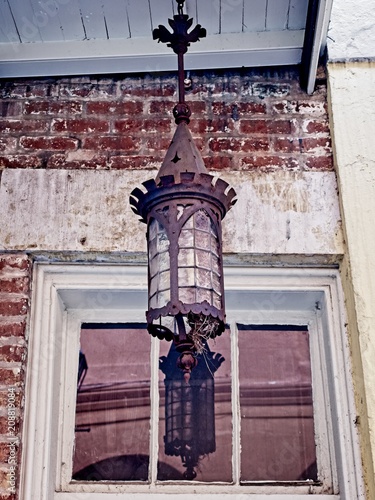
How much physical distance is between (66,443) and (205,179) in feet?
4.22

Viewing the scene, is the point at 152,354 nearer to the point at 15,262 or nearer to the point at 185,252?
the point at 15,262

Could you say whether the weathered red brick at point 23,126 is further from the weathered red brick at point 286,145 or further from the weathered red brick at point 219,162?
the weathered red brick at point 286,145

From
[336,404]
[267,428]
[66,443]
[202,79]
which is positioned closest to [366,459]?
[336,404]

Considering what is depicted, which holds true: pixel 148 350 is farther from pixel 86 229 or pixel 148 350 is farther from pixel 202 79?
pixel 202 79

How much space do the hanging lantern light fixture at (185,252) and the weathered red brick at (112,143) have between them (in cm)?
78

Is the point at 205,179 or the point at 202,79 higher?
the point at 202,79

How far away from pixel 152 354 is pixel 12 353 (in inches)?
23.6

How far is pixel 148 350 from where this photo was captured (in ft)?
9.07

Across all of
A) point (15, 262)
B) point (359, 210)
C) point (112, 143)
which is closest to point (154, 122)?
point (112, 143)

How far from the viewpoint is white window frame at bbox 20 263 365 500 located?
2410 mm

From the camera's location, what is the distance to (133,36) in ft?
9.34

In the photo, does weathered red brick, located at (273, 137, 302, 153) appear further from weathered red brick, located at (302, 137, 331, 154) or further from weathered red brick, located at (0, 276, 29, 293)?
weathered red brick, located at (0, 276, 29, 293)

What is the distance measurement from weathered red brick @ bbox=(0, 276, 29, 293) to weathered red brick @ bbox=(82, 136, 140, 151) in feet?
2.13

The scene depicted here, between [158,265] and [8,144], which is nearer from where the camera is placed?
[158,265]
